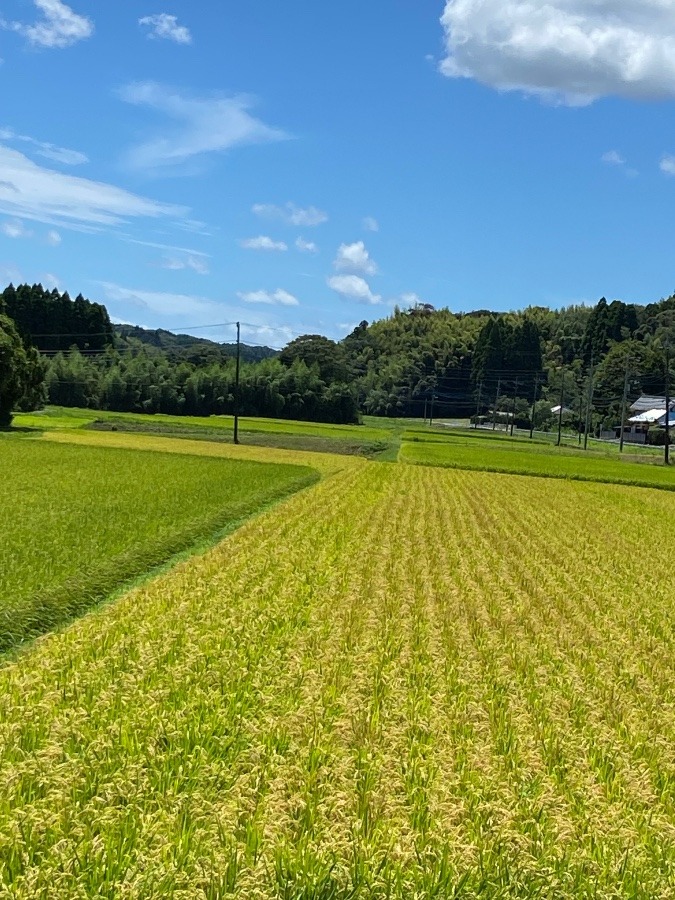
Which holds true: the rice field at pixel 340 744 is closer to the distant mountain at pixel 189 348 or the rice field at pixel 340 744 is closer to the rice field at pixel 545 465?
the rice field at pixel 545 465

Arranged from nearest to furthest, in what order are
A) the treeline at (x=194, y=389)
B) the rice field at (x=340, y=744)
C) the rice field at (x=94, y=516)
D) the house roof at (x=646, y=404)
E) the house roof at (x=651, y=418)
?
the rice field at (x=340, y=744) → the rice field at (x=94, y=516) → the treeline at (x=194, y=389) → the house roof at (x=651, y=418) → the house roof at (x=646, y=404)

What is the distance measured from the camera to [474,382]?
111 meters

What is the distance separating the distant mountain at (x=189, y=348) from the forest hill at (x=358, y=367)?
310 millimetres

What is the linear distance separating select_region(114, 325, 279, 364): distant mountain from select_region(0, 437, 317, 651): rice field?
5828cm

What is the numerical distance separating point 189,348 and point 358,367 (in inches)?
1488

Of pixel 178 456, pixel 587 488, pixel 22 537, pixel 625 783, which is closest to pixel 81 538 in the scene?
pixel 22 537

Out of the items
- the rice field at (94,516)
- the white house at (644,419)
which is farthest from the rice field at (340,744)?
the white house at (644,419)

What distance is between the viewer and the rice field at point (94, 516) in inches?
356

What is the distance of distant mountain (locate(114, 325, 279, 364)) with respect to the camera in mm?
87625

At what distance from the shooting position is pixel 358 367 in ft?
395

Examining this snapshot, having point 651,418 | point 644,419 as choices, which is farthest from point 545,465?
point 644,419

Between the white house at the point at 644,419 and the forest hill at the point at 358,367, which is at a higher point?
the forest hill at the point at 358,367

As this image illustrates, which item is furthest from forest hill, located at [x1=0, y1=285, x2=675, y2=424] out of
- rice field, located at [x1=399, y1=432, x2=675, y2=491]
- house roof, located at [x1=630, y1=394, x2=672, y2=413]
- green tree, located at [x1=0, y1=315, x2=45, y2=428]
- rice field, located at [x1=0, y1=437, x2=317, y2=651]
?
rice field, located at [x1=0, y1=437, x2=317, y2=651]

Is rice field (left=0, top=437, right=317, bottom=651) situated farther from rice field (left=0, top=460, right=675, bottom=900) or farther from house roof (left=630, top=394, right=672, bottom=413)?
house roof (left=630, top=394, right=672, bottom=413)
